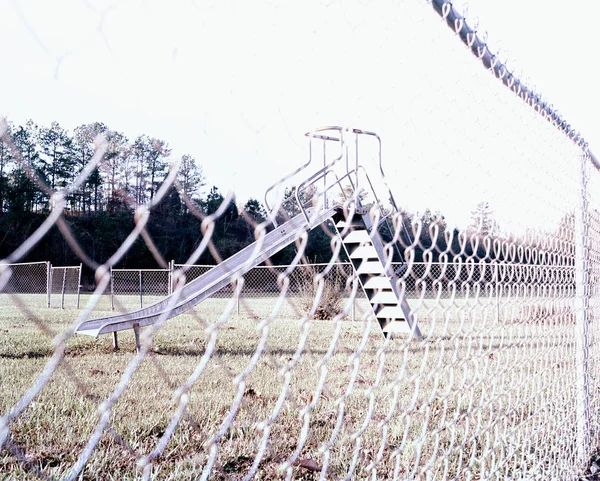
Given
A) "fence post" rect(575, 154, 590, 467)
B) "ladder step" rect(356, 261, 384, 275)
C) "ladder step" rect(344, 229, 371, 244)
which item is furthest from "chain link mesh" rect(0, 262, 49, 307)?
"fence post" rect(575, 154, 590, 467)

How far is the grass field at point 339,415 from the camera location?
1.92 metres

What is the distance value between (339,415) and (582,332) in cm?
216

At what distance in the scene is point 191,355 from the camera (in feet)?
20.3

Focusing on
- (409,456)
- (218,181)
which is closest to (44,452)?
(409,456)

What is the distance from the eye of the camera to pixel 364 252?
697 cm

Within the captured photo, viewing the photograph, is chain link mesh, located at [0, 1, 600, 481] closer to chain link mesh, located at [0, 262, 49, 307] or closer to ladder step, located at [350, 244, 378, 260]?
ladder step, located at [350, 244, 378, 260]

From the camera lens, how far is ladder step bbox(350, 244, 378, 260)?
7.06 metres

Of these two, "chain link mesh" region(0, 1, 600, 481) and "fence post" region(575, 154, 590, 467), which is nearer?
"chain link mesh" region(0, 1, 600, 481)

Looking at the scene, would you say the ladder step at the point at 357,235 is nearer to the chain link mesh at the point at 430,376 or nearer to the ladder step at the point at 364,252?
the ladder step at the point at 364,252

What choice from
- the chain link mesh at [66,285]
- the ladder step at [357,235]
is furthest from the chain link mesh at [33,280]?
the ladder step at [357,235]

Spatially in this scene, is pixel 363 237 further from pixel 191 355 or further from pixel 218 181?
pixel 218 181

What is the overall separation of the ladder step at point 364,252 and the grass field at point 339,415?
175 centimetres

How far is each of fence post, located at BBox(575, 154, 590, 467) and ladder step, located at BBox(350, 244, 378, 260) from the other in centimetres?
362

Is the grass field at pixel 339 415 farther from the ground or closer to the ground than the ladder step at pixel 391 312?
farther from the ground
